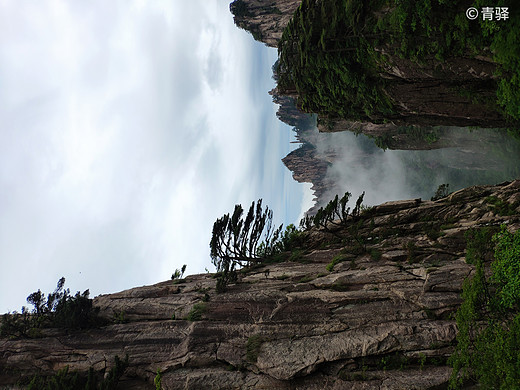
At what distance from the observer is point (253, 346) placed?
15.3 meters

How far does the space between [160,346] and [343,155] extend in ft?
287

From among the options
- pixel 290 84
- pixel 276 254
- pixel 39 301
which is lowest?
pixel 39 301

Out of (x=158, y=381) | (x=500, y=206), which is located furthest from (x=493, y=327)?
(x=158, y=381)

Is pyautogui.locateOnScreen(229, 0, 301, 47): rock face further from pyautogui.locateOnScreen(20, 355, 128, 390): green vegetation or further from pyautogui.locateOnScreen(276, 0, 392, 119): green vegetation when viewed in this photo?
pyautogui.locateOnScreen(20, 355, 128, 390): green vegetation

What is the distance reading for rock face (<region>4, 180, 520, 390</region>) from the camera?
43.7ft

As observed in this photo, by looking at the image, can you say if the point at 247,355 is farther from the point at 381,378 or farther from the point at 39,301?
the point at 39,301

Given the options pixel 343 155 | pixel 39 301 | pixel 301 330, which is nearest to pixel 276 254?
pixel 301 330

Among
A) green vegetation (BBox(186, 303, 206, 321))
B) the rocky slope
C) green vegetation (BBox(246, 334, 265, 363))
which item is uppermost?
the rocky slope

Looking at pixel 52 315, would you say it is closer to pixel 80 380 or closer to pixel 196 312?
pixel 80 380

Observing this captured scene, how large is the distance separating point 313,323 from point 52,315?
1980 cm

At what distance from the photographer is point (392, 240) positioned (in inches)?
864

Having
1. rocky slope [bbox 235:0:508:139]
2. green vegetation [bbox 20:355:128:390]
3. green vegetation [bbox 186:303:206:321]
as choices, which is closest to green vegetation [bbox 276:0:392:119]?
rocky slope [bbox 235:0:508:139]

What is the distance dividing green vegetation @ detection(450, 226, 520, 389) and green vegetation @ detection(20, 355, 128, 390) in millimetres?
16485

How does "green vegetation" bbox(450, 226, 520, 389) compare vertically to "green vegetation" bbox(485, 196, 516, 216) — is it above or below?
below
